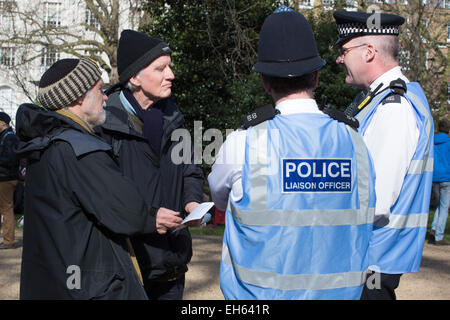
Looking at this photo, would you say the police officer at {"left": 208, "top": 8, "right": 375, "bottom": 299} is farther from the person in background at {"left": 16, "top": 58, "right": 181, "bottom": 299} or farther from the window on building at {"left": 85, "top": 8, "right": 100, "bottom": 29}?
the window on building at {"left": 85, "top": 8, "right": 100, "bottom": 29}

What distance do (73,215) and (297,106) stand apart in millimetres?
1126

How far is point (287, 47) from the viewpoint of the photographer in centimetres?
239

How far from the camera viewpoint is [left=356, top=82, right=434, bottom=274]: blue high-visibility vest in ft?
9.06

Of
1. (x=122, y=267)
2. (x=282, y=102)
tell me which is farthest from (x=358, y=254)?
(x=122, y=267)

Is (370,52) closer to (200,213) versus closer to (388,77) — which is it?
(388,77)

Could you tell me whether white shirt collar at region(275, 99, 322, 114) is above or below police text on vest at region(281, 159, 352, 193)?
above

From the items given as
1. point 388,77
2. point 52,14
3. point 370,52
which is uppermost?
point 52,14

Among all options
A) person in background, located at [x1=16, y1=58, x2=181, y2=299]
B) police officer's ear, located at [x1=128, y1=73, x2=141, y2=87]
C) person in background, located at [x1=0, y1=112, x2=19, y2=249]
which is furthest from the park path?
person in background, located at [x1=16, y1=58, x2=181, y2=299]

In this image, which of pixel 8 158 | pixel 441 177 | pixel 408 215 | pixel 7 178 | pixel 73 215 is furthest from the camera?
pixel 441 177

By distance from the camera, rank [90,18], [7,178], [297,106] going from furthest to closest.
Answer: [90,18]
[7,178]
[297,106]

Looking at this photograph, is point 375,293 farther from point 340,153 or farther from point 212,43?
point 212,43

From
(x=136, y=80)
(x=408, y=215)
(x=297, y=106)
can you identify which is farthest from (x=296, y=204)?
(x=136, y=80)

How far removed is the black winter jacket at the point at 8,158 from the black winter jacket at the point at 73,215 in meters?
6.59

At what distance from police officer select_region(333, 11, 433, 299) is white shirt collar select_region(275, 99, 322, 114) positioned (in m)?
0.57
